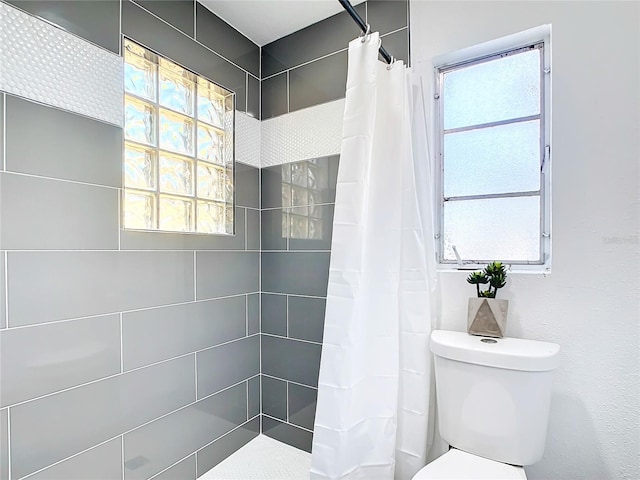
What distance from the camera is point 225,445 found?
6.03 ft

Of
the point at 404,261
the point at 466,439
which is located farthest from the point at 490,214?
the point at 466,439

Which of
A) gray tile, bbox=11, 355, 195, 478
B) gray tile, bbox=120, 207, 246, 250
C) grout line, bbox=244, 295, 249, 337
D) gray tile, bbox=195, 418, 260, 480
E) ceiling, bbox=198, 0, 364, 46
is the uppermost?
ceiling, bbox=198, 0, 364, 46

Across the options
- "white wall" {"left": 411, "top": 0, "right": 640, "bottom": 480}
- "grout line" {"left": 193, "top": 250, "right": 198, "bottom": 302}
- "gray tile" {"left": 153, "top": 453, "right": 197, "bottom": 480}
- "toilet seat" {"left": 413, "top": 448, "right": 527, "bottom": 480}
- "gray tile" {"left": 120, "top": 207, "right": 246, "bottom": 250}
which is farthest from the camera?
"grout line" {"left": 193, "top": 250, "right": 198, "bottom": 302}

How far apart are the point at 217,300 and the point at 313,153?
Result: 921 mm

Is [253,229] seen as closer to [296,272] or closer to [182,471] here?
[296,272]

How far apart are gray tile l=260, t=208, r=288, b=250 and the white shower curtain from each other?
69cm

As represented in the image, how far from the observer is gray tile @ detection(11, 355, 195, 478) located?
1134 millimetres

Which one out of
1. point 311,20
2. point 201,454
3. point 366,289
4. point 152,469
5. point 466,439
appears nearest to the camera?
point 466,439

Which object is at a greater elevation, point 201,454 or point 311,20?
point 311,20

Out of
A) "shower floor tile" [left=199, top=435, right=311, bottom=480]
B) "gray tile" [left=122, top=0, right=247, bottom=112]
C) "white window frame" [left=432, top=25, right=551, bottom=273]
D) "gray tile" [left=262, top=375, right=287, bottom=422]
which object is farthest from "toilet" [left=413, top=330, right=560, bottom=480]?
"gray tile" [left=122, top=0, right=247, bottom=112]

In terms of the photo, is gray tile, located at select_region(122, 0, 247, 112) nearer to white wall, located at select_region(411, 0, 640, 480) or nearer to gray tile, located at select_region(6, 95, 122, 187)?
gray tile, located at select_region(6, 95, 122, 187)

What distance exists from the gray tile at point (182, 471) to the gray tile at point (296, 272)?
0.90 metres

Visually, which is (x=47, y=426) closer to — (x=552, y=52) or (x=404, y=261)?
(x=404, y=261)

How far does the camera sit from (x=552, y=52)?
1.32 m
